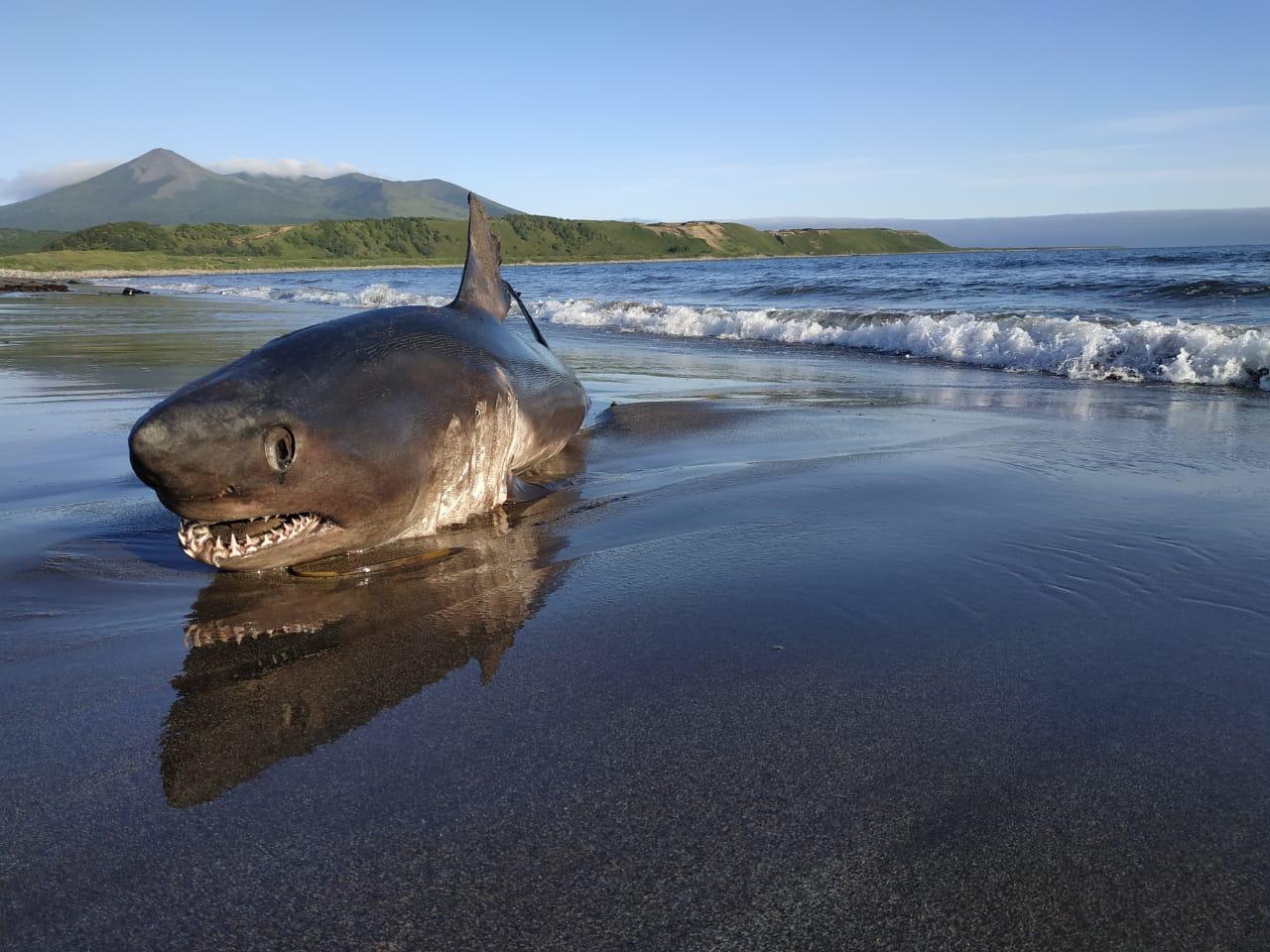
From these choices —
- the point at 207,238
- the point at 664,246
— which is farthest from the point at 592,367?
the point at 664,246

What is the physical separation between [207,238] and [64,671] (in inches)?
4266

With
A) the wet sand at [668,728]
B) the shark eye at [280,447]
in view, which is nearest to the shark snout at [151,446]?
the shark eye at [280,447]

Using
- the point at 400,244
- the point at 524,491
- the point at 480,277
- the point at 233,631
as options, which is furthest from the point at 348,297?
the point at 400,244

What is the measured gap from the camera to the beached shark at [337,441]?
119 inches

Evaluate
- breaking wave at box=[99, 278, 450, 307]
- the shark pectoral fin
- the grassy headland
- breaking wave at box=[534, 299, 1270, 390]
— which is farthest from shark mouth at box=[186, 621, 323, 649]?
the grassy headland

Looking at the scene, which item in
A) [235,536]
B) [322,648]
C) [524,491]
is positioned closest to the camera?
[322,648]

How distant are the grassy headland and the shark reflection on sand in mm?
70622

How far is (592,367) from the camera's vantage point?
1119cm

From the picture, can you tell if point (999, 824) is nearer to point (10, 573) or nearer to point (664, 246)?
point (10, 573)

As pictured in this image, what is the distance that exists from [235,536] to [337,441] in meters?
0.50

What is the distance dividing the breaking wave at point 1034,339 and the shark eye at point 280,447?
31.5 feet

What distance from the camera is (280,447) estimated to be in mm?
3178

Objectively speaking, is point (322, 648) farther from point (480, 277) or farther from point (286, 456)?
point (480, 277)

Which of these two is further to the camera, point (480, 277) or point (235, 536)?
point (480, 277)
